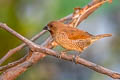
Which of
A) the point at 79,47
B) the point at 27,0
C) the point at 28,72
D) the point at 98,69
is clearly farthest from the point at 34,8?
the point at 98,69

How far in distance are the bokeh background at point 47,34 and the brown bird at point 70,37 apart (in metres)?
0.46

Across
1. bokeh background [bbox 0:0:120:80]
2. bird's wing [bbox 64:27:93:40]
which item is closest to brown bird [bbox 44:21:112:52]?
bird's wing [bbox 64:27:93:40]

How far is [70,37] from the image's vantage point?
1.81 metres

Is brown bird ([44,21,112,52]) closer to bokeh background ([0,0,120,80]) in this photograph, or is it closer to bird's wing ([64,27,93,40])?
bird's wing ([64,27,93,40])

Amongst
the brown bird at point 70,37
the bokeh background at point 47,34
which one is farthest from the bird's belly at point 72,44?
the bokeh background at point 47,34

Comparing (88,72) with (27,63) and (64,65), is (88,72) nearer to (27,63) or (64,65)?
(64,65)

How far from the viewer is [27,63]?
1287mm

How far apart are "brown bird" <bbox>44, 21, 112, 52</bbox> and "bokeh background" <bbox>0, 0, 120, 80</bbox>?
46 cm

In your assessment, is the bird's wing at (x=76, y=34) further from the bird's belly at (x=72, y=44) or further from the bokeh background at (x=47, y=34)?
the bokeh background at (x=47, y=34)

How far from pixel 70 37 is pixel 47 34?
78cm

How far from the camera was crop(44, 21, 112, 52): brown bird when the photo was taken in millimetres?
1719

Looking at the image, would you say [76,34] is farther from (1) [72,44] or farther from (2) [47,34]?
(2) [47,34]

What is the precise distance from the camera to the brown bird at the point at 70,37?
67.7 inches

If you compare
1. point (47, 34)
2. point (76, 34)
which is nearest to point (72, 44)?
point (76, 34)
